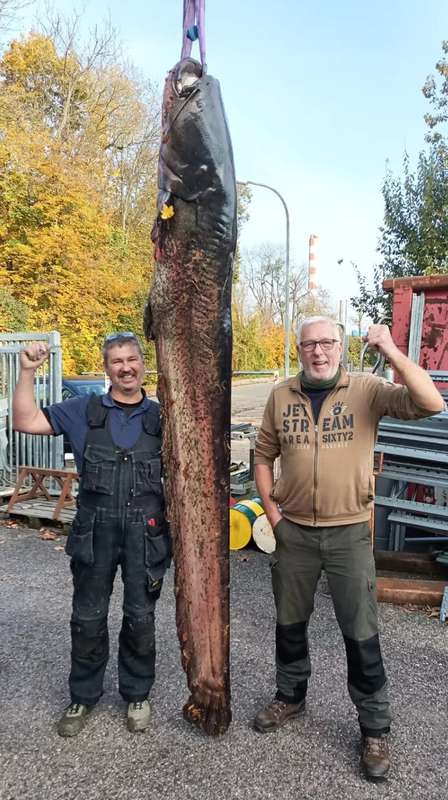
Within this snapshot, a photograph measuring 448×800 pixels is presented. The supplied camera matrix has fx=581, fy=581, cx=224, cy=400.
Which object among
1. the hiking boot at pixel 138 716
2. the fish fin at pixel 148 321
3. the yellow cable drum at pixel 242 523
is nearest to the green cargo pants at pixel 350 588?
the hiking boot at pixel 138 716

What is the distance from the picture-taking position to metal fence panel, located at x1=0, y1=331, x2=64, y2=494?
729 cm

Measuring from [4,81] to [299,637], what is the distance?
23660 mm

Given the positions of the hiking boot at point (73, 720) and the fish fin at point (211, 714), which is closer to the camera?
the fish fin at point (211, 714)

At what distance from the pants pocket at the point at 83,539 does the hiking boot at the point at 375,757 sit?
1.52m

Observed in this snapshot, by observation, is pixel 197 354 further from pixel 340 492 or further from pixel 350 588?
pixel 350 588

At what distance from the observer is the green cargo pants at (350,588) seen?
2623 mm

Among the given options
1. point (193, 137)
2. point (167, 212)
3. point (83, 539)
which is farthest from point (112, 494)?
point (193, 137)

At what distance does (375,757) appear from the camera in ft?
8.60

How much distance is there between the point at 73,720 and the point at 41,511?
4.05 m

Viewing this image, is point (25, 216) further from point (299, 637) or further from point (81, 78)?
point (299, 637)

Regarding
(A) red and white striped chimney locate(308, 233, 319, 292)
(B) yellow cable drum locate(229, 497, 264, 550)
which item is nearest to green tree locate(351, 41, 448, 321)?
(B) yellow cable drum locate(229, 497, 264, 550)

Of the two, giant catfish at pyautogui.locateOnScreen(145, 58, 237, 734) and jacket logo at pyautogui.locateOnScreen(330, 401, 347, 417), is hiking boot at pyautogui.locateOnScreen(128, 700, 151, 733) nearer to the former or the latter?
giant catfish at pyautogui.locateOnScreen(145, 58, 237, 734)

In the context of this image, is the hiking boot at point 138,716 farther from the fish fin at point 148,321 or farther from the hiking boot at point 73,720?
the fish fin at point 148,321

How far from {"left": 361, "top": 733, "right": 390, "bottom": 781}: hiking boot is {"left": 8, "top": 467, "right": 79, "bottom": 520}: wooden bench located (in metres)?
4.43
